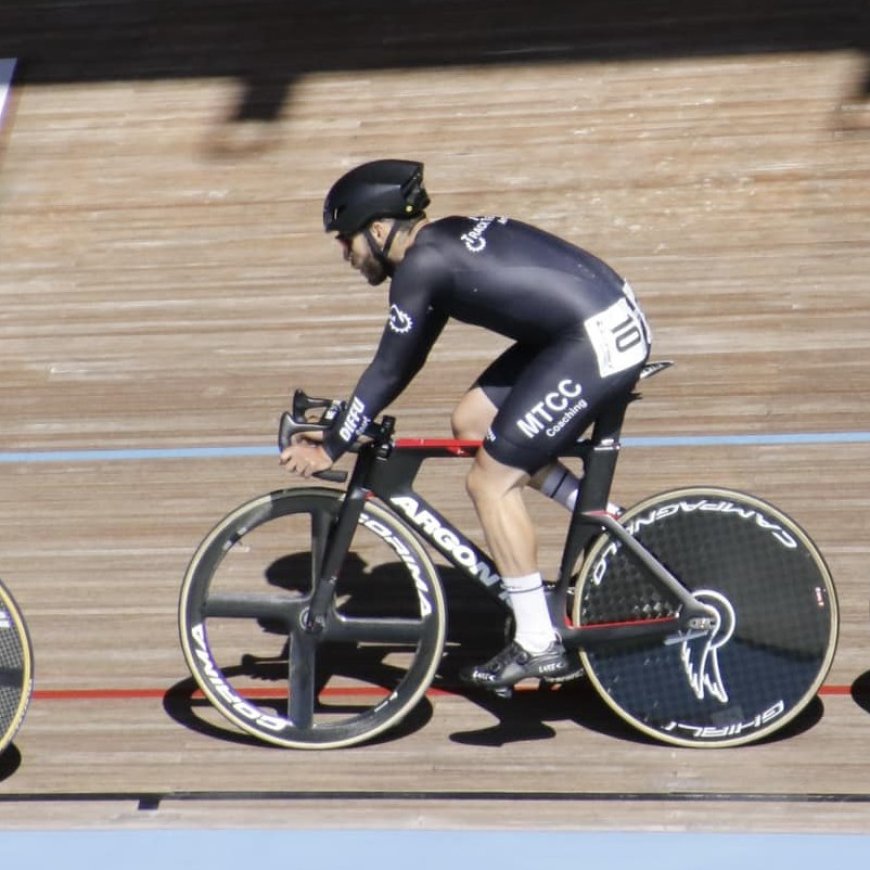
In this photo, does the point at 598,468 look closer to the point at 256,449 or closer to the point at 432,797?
the point at 432,797

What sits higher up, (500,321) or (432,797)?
(500,321)

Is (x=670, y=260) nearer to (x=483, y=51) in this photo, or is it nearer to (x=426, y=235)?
(x=483, y=51)

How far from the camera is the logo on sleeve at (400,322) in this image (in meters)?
4.95

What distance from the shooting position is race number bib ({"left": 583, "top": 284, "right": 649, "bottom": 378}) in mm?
5027

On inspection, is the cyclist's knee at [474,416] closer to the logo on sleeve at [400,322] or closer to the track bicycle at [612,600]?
the track bicycle at [612,600]

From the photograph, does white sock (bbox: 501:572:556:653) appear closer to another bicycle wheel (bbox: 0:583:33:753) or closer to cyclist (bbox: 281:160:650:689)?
cyclist (bbox: 281:160:650:689)

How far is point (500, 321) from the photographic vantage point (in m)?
5.09

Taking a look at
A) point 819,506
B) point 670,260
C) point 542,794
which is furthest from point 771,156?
point 542,794

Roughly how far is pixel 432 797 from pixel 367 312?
10.8 ft

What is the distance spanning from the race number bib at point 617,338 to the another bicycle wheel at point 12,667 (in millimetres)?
1711

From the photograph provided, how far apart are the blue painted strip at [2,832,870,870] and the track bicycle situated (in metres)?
0.46

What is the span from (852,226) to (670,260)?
0.79 metres

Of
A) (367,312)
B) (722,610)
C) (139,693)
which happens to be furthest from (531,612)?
(367,312)

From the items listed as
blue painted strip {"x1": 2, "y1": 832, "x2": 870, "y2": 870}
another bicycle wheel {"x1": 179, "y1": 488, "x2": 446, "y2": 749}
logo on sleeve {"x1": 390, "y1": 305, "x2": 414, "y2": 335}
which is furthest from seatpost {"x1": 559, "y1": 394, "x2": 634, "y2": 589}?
blue painted strip {"x1": 2, "y1": 832, "x2": 870, "y2": 870}
